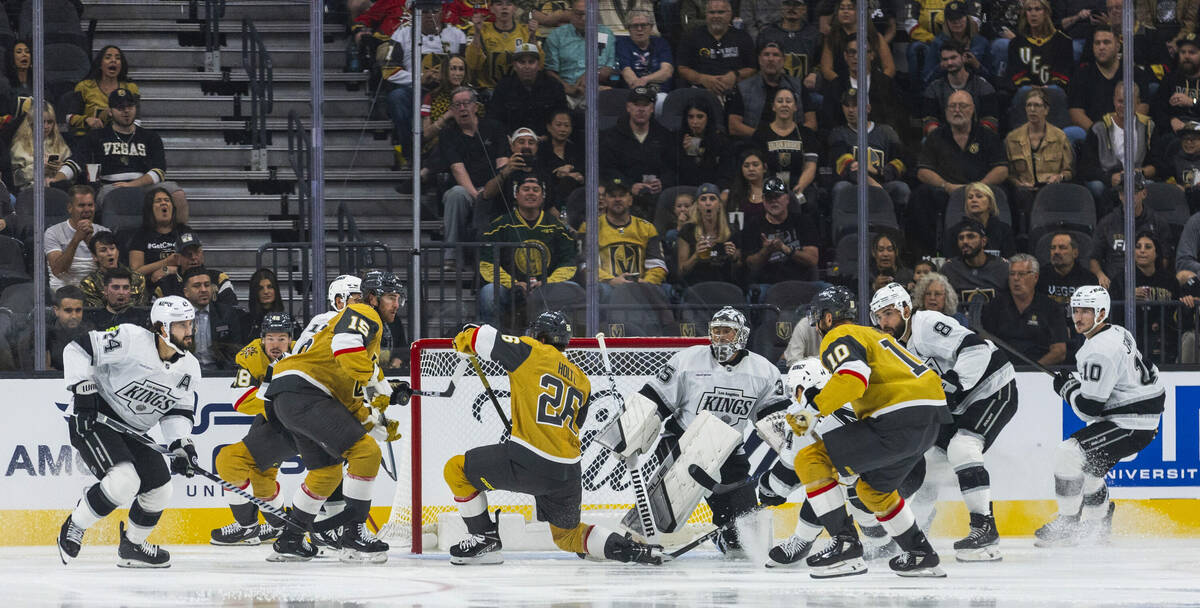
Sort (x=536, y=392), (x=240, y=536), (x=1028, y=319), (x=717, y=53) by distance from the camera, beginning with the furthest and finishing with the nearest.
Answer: (x=717, y=53)
(x=1028, y=319)
(x=240, y=536)
(x=536, y=392)

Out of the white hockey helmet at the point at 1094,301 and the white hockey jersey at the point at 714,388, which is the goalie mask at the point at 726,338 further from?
the white hockey helmet at the point at 1094,301

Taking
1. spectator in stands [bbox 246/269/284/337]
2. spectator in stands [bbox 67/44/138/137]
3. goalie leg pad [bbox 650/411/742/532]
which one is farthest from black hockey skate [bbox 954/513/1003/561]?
spectator in stands [bbox 67/44/138/137]

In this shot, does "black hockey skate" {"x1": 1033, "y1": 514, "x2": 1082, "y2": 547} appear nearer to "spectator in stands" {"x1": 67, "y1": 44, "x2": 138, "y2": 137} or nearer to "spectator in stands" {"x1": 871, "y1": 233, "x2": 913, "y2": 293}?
"spectator in stands" {"x1": 871, "y1": 233, "x2": 913, "y2": 293}

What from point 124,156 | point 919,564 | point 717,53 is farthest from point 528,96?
point 919,564

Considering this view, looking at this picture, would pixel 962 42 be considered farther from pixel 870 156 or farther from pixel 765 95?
pixel 765 95

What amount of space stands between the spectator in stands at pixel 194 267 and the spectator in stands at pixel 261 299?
0.09 meters

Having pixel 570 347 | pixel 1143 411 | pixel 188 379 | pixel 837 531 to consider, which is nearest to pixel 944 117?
pixel 1143 411

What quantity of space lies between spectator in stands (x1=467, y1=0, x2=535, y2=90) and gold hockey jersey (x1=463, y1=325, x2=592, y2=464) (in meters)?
2.00

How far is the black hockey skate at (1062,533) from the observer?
24.6 feet

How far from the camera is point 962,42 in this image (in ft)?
28.9

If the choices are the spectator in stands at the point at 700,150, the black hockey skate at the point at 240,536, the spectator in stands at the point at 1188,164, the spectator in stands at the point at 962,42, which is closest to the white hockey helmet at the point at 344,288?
the black hockey skate at the point at 240,536

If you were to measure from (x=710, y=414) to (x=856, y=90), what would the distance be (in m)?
2.16

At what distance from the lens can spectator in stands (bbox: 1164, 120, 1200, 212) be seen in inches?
334

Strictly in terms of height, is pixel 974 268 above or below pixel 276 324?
above
